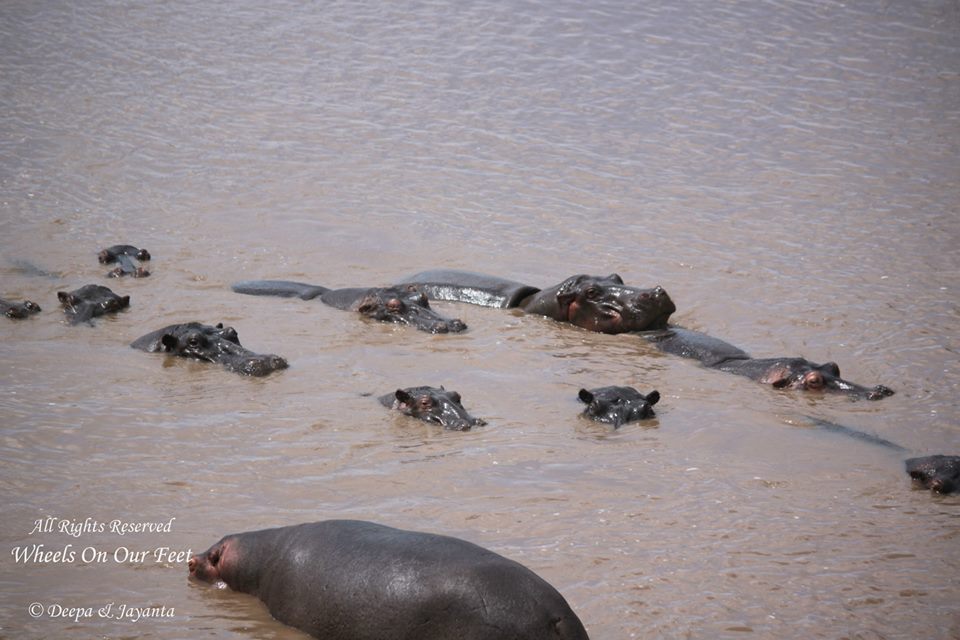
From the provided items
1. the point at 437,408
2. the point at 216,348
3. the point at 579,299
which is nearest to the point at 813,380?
the point at 579,299

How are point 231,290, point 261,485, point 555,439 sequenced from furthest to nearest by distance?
1. point 231,290
2. point 555,439
3. point 261,485

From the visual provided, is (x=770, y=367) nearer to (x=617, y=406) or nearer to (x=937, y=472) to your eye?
(x=617, y=406)

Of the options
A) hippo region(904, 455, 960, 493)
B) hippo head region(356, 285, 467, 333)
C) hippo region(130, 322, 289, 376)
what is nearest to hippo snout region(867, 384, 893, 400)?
hippo region(904, 455, 960, 493)

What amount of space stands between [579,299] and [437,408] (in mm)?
3431

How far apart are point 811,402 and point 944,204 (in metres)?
7.21

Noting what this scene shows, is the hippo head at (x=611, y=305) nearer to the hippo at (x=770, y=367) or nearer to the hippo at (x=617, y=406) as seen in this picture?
the hippo at (x=770, y=367)

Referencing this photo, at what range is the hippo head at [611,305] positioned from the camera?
1143 centimetres

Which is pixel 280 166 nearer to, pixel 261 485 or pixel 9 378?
pixel 9 378

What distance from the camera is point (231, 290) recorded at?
41.1 feet

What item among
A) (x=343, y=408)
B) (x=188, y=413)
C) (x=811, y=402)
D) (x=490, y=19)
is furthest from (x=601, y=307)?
(x=490, y=19)

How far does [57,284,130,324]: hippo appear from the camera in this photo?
11227 millimetres

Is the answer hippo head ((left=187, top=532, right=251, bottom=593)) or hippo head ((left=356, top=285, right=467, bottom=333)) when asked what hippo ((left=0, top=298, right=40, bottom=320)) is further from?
hippo head ((left=187, top=532, right=251, bottom=593))

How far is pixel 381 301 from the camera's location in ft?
37.9

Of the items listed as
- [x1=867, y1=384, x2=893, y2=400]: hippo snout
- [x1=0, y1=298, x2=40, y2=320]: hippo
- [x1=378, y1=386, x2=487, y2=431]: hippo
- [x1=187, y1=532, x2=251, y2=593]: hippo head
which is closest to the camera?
[x1=187, y1=532, x2=251, y2=593]: hippo head
